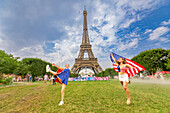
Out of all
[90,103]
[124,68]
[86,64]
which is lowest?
[90,103]

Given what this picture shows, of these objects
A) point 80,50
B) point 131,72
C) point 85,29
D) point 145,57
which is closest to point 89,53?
point 80,50

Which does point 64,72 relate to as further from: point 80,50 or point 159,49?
point 80,50

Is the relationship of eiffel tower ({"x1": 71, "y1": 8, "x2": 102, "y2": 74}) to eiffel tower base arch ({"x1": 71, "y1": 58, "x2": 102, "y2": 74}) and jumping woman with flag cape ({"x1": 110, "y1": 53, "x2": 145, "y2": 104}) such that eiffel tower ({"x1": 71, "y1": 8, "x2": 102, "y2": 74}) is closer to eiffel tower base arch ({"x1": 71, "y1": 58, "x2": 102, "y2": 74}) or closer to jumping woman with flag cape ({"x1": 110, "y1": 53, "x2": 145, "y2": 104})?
eiffel tower base arch ({"x1": 71, "y1": 58, "x2": 102, "y2": 74})

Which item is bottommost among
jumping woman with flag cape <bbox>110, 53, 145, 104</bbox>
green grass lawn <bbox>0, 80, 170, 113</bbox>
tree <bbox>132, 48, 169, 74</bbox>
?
green grass lawn <bbox>0, 80, 170, 113</bbox>

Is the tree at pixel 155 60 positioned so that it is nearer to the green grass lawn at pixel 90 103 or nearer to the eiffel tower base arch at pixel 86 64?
the eiffel tower base arch at pixel 86 64

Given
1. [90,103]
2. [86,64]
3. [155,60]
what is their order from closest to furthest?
[90,103] < [155,60] < [86,64]

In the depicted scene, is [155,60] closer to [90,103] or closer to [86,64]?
[86,64]

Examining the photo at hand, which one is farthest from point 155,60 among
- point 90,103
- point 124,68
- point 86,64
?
point 90,103

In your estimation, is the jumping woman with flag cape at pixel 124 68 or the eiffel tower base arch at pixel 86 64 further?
the eiffel tower base arch at pixel 86 64

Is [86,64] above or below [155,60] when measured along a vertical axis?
above

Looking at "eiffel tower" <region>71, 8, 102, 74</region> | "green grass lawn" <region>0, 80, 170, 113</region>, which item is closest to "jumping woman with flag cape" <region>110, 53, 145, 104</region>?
"green grass lawn" <region>0, 80, 170, 113</region>

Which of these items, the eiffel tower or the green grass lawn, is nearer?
the green grass lawn

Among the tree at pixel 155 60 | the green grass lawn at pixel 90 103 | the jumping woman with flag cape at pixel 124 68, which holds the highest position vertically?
the tree at pixel 155 60

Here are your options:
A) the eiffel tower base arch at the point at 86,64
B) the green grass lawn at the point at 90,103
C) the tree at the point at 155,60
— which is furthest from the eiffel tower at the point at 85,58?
the green grass lawn at the point at 90,103
